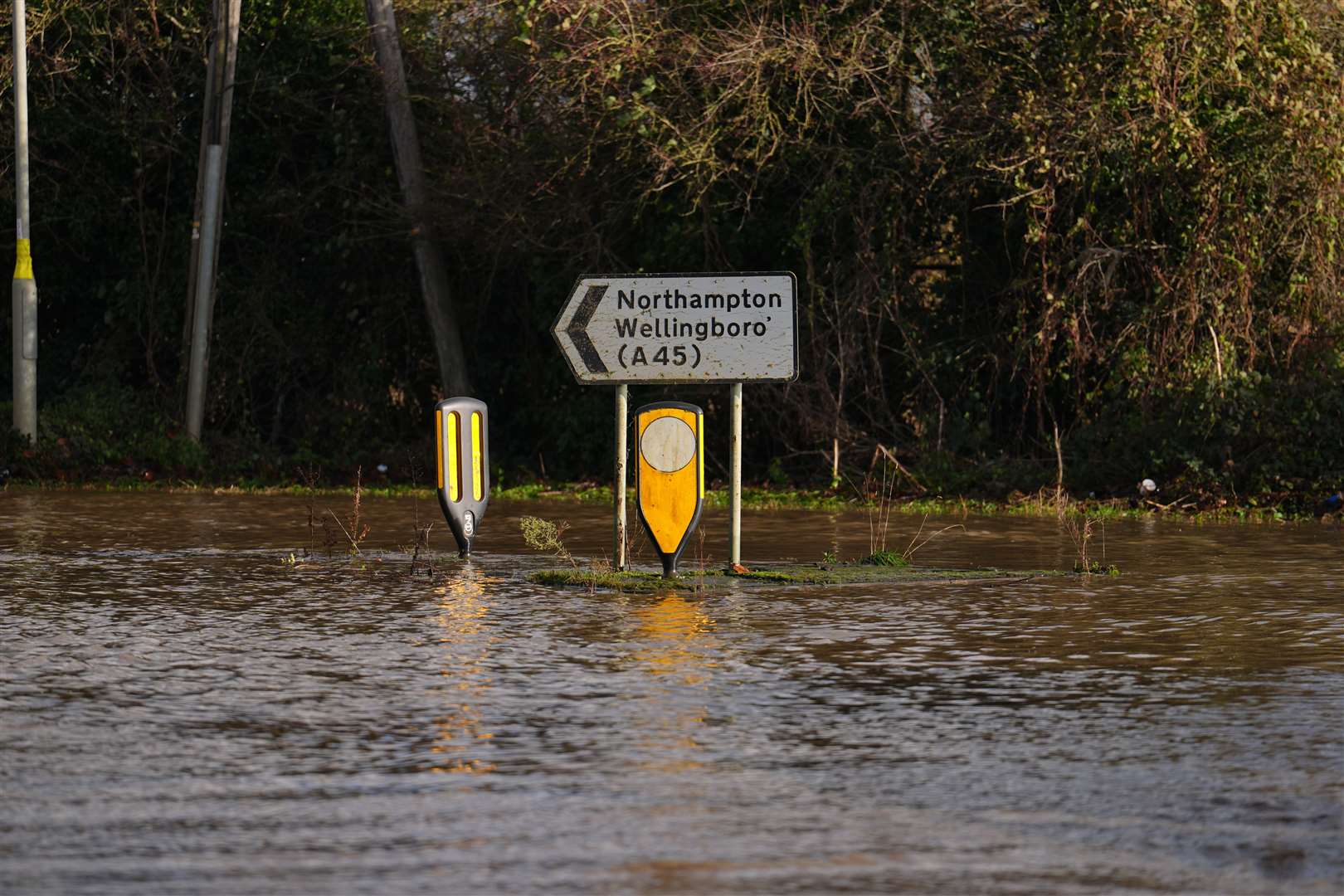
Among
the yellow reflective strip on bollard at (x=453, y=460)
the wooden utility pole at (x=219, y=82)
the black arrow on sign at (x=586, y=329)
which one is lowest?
the yellow reflective strip on bollard at (x=453, y=460)

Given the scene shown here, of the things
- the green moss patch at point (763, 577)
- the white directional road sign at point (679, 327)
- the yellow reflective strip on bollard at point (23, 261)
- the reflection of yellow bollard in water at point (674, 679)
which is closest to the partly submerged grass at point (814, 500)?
the yellow reflective strip on bollard at point (23, 261)

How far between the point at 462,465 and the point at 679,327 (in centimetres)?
217

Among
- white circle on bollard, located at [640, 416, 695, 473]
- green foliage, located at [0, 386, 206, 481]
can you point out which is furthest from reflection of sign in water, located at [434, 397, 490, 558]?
green foliage, located at [0, 386, 206, 481]

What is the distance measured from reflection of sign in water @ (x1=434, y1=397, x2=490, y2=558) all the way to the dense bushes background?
6.38 metres

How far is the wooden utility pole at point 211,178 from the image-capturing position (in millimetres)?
23281

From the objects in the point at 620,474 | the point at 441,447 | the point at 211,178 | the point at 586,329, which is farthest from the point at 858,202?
the point at 620,474

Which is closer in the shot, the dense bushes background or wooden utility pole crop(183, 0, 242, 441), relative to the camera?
the dense bushes background

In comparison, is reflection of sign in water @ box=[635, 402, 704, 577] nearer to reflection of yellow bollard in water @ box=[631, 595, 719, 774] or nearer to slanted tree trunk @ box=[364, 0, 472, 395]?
reflection of yellow bollard in water @ box=[631, 595, 719, 774]

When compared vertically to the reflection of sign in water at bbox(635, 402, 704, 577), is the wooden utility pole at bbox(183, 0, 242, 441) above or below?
above

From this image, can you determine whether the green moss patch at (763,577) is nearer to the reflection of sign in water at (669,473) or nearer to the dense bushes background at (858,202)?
the reflection of sign in water at (669,473)

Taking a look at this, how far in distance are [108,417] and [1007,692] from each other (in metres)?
17.2

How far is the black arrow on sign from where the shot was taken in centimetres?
1248

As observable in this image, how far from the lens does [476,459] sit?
46.0 ft

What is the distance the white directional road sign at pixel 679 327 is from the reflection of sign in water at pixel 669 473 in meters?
0.37
